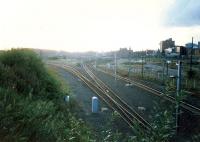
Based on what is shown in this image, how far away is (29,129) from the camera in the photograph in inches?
372

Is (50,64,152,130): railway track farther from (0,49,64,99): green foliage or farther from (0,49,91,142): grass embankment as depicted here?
(0,49,91,142): grass embankment

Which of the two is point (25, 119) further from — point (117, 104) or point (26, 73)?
point (117, 104)

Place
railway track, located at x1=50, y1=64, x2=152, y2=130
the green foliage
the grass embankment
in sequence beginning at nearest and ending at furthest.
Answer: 1. the grass embankment
2. the green foliage
3. railway track, located at x1=50, y1=64, x2=152, y2=130

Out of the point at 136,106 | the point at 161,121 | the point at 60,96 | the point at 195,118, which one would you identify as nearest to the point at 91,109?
the point at 136,106

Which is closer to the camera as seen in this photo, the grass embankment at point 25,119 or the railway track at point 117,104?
the grass embankment at point 25,119

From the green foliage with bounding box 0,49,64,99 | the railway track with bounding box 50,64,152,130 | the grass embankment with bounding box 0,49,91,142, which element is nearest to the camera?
the grass embankment with bounding box 0,49,91,142

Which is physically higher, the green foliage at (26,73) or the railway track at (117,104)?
the green foliage at (26,73)

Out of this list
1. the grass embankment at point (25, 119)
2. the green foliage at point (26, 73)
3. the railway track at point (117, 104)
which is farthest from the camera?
the railway track at point (117, 104)

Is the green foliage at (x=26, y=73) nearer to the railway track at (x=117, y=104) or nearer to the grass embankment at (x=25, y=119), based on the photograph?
the grass embankment at (x=25, y=119)

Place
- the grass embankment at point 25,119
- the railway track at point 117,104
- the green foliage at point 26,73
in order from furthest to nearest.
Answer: the railway track at point 117,104 < the green foliage at point 26,73 < the grass embankment at point 25,119

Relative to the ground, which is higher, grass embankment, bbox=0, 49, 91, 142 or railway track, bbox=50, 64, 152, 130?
grass embankment, bbox=0, 49, 91, 142

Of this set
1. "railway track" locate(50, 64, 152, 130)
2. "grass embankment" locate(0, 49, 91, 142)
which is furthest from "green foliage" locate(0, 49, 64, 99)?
"railway track" locate(50, 64, 152, 130)

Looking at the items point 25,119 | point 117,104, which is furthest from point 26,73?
point 117,104

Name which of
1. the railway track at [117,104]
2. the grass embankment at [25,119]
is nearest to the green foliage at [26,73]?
the grass embankment at [25,119]
